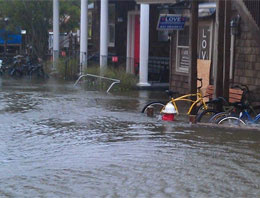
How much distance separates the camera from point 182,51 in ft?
65.6

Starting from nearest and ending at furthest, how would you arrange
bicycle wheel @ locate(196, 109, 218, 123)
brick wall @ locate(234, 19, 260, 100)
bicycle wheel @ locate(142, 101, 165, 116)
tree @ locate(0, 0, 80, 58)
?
bicycle wheel @ locate(196, 109, 218, 123) → bicycle wheel @ locate(142, 101, 165, 116) → brick wall @ locate(234, 19, 260, 100) → tree @ locate(0, 0, 80, 58)

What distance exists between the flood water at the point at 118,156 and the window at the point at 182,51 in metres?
5.31

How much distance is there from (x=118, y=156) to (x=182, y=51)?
37.0 feet

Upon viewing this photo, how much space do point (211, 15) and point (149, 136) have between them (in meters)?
7.80

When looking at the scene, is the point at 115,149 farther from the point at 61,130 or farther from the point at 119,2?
the point at 119,2

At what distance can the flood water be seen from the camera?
7.37 metres

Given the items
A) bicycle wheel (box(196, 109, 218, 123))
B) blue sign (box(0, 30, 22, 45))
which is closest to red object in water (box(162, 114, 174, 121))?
bicycle wheel (box(196, 109, 218, 123))

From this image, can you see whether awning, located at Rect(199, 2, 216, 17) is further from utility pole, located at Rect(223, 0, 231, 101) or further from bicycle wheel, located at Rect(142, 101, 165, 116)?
bicycle wheel, located at Rect(142, 101, 165, 116)

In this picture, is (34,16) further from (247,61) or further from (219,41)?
(219,41)

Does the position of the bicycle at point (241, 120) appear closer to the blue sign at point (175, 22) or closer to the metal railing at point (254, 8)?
the metal railing at point (254, 8)

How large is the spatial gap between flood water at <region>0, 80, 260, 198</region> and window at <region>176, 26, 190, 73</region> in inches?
209

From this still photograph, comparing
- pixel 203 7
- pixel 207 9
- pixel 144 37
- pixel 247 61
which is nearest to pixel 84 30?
pixel 144 37

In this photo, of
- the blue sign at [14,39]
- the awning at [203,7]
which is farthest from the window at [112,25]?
the awning at [203,7]

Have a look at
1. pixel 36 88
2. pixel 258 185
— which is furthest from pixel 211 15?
pixel 258 185
